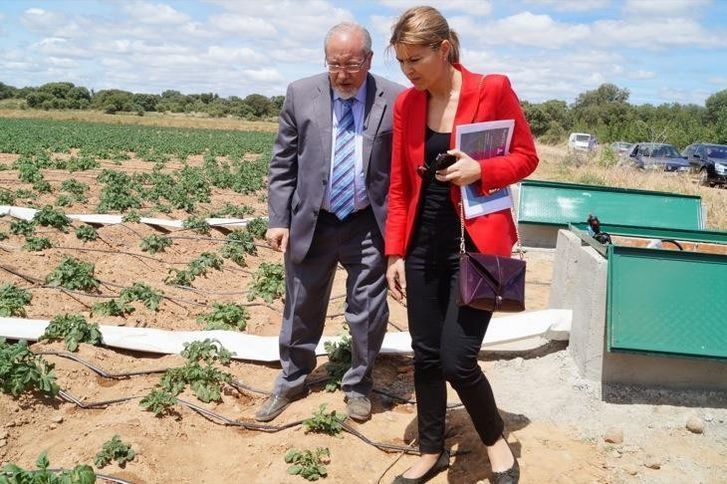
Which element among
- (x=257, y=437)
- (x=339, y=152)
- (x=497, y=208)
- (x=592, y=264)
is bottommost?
(x=257, y=437)

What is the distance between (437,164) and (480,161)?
17 cm

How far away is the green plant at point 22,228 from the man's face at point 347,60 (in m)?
5.81

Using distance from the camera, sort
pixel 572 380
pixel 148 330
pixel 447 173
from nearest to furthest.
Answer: pixel 447 173, pixel 572 380, pixel 148 330

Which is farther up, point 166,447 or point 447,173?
point 447,173

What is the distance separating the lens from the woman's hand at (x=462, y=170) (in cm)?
252

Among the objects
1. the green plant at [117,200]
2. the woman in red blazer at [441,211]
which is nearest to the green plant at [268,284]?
the woman in red blazer at [441,211]

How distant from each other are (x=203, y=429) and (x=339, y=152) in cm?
168

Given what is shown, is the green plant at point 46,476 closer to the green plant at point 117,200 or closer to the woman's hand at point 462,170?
the woman's hand at point 462,170

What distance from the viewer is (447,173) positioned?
2.55 meters

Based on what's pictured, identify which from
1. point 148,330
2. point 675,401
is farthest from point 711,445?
point 148,330

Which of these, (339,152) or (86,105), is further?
(86,105)

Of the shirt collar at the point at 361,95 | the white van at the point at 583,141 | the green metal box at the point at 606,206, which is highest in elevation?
the shirt collar at the point at 361,95

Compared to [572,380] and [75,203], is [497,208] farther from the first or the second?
[75,203]

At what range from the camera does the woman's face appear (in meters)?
2.50
